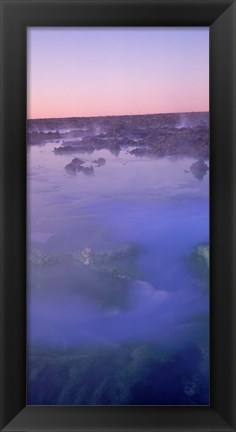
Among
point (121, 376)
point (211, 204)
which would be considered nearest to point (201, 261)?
point (211, 204)

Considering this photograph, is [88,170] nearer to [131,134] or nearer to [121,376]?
[131,134]

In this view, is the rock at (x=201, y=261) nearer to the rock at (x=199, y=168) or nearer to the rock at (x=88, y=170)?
the rock at (x=199, y=168)

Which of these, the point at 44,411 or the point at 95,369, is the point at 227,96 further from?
the point at 44,411

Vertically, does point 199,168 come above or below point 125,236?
above

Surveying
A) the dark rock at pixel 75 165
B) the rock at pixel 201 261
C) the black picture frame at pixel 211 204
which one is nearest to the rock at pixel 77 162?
the dark rock at pixel 75 165

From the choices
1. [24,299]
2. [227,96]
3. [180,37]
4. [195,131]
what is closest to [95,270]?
[24,299]

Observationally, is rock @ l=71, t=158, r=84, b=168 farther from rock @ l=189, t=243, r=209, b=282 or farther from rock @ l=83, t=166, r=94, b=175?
rock @ l=189, t=243, r=209, b=282
